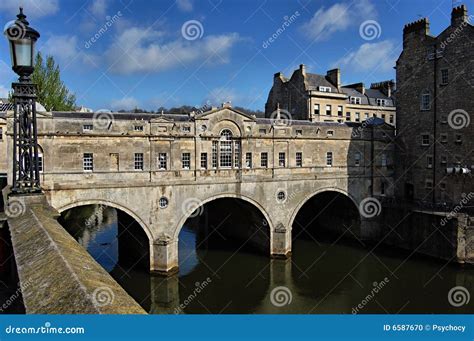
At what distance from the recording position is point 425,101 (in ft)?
108

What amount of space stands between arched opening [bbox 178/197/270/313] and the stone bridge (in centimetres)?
148

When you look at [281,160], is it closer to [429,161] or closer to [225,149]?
[225,149]

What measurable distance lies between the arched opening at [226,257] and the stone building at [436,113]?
47.9 feet

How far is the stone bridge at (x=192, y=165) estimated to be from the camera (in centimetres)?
2255

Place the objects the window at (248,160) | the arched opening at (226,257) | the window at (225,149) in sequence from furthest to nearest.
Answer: the window at (248,160)
the window at (225,149)
the arched opening at (226,257)

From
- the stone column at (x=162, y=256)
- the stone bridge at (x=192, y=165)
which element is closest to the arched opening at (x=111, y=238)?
the stone column at (x=162, y=256)

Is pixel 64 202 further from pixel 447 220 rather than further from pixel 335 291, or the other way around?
pixel 447 220

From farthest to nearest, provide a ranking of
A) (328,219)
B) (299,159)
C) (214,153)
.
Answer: (328,219)
(299,159)
(214,153)

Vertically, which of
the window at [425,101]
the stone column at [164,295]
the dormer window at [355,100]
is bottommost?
the stone column at [164,295]

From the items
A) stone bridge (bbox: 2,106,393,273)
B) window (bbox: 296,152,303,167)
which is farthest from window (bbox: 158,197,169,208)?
window (bbox: 296,152,303,167)

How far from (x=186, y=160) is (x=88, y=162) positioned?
6.13 meters

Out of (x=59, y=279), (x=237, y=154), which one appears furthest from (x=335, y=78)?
(x=59, y=279)

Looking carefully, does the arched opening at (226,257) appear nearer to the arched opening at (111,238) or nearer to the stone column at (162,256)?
the stone column at (162,256)

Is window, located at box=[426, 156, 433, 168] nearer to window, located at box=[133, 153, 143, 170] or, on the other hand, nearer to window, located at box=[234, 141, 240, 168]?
window, located at box=[234, 141, 240, 168]
